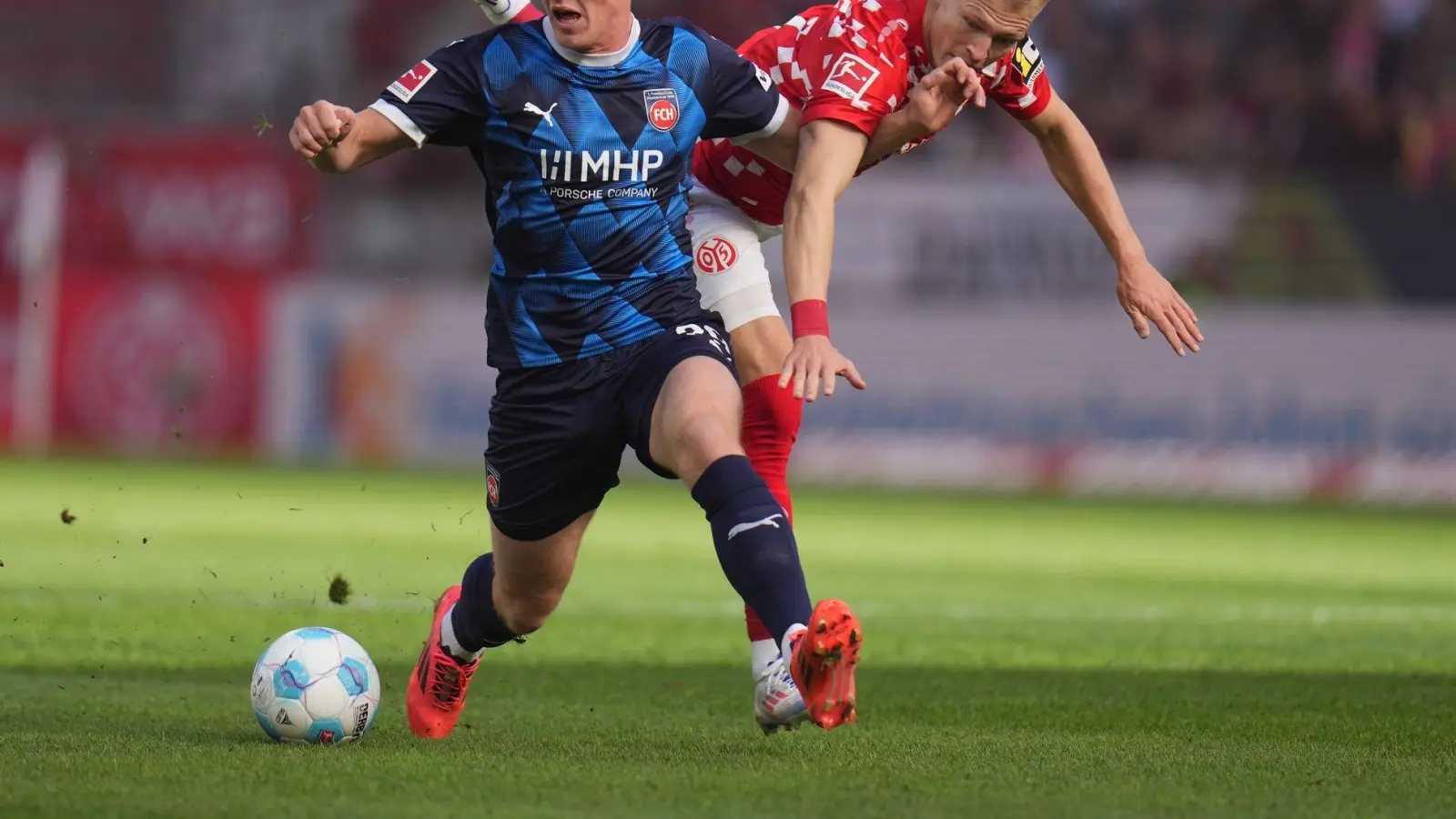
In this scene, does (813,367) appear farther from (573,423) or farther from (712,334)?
(573,423)

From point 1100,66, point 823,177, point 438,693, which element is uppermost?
point 823,177

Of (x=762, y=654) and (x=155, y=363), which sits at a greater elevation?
(x=762, y=654)

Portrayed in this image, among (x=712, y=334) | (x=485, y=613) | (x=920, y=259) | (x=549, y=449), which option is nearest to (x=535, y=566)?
(x=485, y=613)

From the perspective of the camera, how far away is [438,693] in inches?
203

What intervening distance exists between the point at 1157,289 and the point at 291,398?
1614cm

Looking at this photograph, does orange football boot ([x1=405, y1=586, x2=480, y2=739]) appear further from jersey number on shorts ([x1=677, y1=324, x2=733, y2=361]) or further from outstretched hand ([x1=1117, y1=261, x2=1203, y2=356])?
outstretched hand ([x1=1117, y1=261, x2=1203, y2=356])

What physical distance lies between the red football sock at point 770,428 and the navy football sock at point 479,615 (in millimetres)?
786

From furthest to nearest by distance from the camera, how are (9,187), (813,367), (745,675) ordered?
(9,187) < (745,675) < (813,367)

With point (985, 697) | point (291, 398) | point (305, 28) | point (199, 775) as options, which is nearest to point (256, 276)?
point (291, 398)

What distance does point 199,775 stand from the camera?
411 cm

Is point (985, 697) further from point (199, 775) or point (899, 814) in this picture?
point (199, 775)

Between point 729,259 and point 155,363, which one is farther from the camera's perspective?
point 155,363

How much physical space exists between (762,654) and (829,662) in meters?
1.00

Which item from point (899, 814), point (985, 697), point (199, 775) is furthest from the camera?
point (985, 697)
